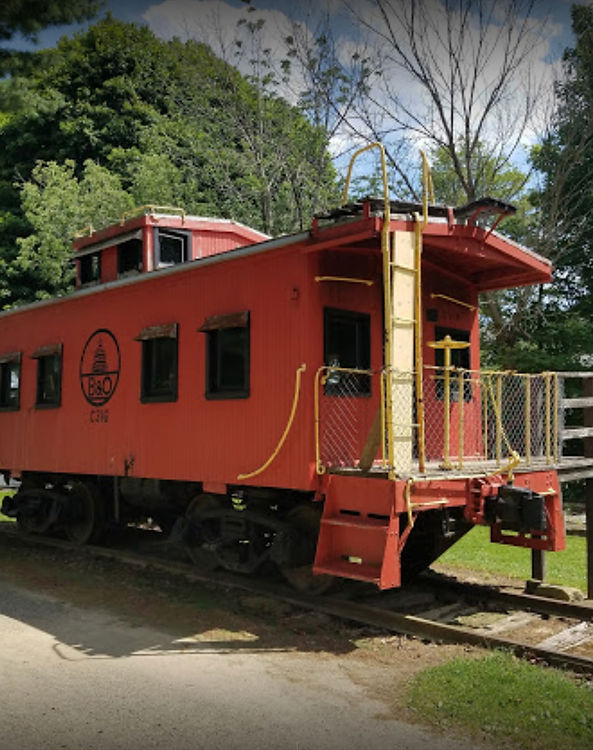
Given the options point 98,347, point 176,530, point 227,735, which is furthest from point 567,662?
point 98,347

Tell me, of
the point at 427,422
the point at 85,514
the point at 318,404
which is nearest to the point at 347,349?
the point at 318,404

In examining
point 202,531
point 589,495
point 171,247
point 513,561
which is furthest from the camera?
point 171,247

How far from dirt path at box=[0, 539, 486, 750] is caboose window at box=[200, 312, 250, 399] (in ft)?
7.08

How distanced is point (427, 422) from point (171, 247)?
5.17m

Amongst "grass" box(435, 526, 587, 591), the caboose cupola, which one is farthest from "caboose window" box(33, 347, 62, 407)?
"grass" box(435, 526, 587, 591)

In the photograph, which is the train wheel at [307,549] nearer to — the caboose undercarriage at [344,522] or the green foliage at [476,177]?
the caboose undercarriage at [344,522]

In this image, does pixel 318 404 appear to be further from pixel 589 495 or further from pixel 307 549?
pixel 589 495

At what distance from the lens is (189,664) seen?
5379mm

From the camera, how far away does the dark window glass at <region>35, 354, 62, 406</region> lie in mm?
10796

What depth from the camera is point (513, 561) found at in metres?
9.59

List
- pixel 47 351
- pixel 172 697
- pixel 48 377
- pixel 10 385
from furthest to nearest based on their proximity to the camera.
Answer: pixel 10 385 < pixel 48 377 < pixel 47 351 < pixel 172 697

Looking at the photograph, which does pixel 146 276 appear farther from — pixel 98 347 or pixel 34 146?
pixel 34 146

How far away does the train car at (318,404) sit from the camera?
250 inches

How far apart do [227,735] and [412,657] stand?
77.1 inches
